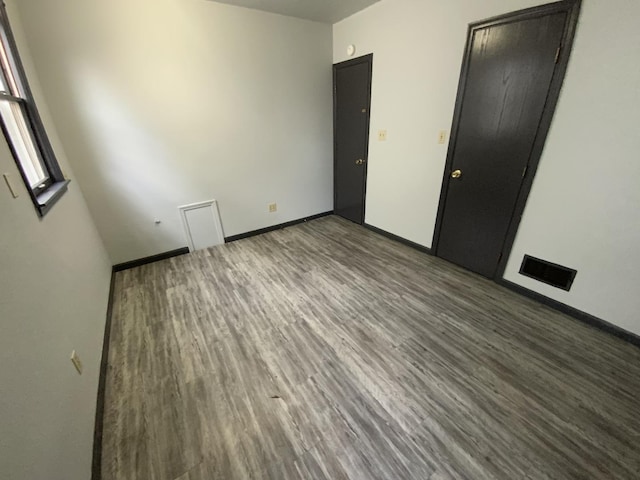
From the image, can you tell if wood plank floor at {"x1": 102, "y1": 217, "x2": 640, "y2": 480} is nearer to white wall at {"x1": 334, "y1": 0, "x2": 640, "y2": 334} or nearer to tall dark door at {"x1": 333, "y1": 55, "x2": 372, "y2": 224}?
white wall at {"x1": 334, "y1": 0, "x2": 640, "y2": 334}

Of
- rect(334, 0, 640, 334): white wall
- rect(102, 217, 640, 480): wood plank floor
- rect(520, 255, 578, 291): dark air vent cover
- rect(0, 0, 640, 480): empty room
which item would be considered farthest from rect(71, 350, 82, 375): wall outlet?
rect(520, 255, 578, 291): dark air vent cover

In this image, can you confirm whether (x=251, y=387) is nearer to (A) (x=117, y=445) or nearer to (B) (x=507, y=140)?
(A) (x=117, y=445)

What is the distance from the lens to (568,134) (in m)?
1.81

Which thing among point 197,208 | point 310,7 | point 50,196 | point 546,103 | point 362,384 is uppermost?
point 310,7

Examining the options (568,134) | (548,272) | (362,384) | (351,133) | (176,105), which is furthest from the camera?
(351,133)

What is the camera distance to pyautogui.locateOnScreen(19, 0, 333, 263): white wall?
2.24 metres

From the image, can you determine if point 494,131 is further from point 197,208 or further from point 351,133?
point 197,208

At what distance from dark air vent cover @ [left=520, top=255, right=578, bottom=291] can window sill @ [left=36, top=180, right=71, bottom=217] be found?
3392 millimetres

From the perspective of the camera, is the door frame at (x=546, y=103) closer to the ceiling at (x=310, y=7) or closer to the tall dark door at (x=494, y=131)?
the tall dark door at (x=494, y=131)

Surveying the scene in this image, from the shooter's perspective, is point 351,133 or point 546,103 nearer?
point 546,103

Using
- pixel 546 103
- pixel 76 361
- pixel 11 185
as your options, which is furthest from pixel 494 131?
pixel 76 361

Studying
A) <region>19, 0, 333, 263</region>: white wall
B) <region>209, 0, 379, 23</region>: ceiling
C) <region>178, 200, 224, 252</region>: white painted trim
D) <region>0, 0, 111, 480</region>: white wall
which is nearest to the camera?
<region>0, 0, 111, 480</region>: white wall

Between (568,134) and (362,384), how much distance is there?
218cm

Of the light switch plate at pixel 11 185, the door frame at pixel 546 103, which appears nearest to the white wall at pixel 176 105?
the light switch plate at pixel 11 185
